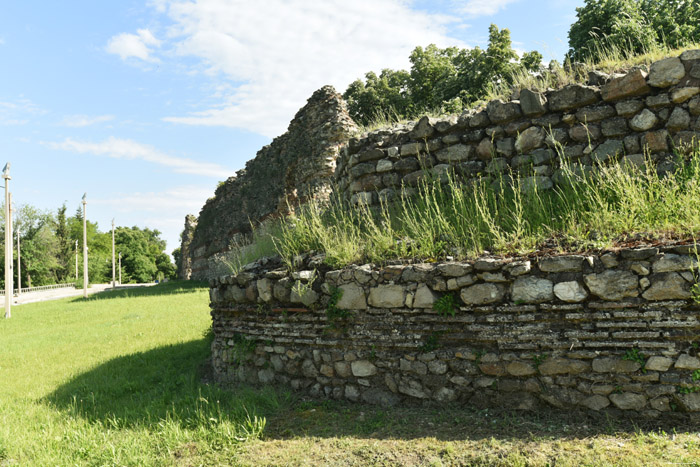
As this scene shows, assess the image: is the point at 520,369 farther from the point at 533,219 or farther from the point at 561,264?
the point at 533,219

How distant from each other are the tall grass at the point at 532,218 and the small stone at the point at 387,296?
0.43 metres

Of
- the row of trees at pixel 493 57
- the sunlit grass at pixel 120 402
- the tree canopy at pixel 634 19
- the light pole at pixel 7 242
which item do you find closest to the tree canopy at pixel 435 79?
the row of trees at pixel 493 57

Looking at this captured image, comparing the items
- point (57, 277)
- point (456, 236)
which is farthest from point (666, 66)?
point (57, 277)

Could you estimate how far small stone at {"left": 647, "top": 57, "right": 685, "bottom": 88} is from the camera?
4957 mm

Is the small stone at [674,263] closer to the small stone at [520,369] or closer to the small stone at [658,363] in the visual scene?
the small stone at [658,363]

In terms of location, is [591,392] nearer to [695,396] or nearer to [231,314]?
[695,396]

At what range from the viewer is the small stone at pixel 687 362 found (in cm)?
345

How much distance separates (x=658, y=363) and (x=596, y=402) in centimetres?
55

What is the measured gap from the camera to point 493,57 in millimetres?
16281

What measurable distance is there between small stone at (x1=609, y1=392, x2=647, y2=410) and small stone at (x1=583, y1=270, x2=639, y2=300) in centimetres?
75

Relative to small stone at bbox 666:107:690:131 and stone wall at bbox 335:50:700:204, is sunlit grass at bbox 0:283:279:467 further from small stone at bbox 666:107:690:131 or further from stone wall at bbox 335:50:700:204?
small stone at bbox 666:107:690:131

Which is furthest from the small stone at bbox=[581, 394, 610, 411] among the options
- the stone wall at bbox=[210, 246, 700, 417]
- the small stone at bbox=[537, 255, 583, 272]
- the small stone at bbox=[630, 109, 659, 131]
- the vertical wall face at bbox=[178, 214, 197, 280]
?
the vertical wall face at bbox=[178, 214, 197, 280]

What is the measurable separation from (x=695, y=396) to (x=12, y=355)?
10861 mm

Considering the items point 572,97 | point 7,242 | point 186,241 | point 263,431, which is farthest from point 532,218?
point 186,241
